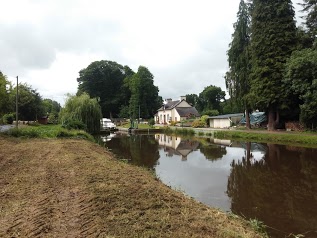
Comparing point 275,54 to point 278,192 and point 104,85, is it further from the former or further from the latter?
point 104,85

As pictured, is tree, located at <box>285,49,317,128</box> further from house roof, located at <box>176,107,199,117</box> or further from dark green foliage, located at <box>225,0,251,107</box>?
house roof, located at <box>176,107,199,117</box>

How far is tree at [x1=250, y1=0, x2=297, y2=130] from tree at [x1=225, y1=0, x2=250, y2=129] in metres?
2.22

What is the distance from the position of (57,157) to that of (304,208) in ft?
28.0

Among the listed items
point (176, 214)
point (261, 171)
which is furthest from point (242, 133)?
point (176, 214)

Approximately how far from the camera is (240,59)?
3062 cm

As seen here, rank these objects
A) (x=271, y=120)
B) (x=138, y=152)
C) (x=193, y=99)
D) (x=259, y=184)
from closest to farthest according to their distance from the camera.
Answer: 1. (x=259, y=184)
2. (x=138, y=152)
3. (x=271, y=120)
4. (x=193, y=99)

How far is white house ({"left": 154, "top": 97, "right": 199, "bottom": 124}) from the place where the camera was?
53578 mm

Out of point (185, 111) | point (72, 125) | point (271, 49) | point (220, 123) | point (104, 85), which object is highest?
point (104, 85)

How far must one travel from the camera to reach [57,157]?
1064 centimetres

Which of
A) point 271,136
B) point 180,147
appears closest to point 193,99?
point 271,136

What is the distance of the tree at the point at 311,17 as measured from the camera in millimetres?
25452

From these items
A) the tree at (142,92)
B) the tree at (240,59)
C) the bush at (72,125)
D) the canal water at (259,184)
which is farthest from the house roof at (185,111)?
the canal water at (259,184)

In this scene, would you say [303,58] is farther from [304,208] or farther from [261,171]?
[304,208]

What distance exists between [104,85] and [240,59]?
135 ft
